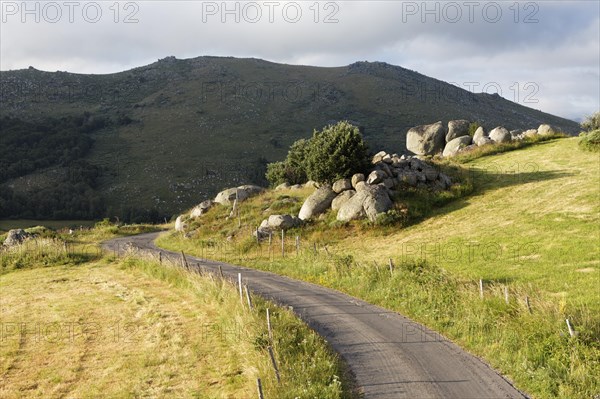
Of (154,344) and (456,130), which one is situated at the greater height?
(456,130)

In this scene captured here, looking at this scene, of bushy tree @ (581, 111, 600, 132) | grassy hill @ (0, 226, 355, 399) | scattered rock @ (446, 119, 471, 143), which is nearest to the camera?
grassy hill @ (0, 226, 355, 399)

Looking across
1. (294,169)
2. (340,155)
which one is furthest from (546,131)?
(340,155)

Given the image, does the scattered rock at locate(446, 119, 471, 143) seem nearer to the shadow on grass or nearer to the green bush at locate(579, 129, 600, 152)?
the green bush at locate(579, 129, 600, 152)

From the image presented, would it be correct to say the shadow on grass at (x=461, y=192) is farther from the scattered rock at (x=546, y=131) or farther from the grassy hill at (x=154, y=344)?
the grassy hill at (x=154, y=344)

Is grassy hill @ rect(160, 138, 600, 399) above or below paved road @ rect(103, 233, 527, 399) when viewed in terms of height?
above

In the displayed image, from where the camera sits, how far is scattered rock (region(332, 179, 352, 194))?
3703 centimetres

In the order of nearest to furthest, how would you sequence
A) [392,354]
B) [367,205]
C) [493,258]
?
[392,354] < [493,258] < [367,205]

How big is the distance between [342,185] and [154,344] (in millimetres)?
23210

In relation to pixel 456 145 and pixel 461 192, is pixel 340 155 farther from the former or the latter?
pixel 456 145

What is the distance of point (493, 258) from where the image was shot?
23078 mm

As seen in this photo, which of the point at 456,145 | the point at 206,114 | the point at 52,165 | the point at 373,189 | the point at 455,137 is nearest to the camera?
the point at 373,189

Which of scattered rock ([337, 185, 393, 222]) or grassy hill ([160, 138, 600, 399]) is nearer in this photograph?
grassy hill ([160, 138, 600, 399])

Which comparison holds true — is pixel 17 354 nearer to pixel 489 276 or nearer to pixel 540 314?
pixel 540 314

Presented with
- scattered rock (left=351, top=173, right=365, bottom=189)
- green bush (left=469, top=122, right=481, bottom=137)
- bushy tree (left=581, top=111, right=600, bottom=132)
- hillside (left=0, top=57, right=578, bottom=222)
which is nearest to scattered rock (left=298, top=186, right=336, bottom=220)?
scattered rock (left=351, top=173, right=365, bottom=189)
